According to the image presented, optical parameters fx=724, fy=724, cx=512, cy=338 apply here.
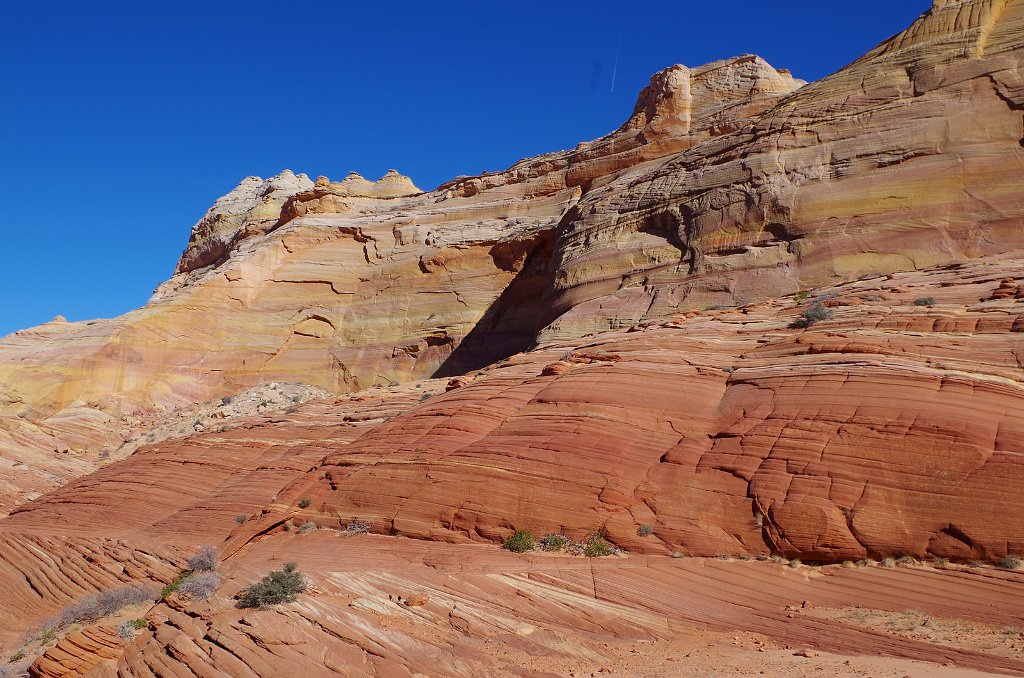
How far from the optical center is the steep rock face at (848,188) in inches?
765

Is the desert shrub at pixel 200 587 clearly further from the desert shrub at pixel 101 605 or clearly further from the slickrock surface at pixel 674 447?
the desert shrub at pixel 101 605

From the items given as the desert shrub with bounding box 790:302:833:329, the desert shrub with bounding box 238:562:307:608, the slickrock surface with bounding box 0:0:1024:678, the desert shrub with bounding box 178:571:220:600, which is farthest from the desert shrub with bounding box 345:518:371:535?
the desert shrub with bounding box 790:302:833:329

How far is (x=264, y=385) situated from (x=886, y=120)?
2821 centimetres

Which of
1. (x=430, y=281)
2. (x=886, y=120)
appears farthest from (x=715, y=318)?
(x=430, y=281)

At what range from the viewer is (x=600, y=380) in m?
14.5

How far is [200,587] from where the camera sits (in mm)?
10812

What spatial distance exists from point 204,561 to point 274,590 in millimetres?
4638

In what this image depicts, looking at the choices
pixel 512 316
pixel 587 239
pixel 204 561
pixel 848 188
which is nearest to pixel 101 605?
pixel 204 561

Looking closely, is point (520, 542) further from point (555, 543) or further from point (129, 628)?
point (129, 628)

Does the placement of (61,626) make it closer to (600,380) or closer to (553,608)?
(553,608)

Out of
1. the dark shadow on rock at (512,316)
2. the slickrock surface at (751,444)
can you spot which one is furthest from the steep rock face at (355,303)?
the slickrock surface at (751,444)

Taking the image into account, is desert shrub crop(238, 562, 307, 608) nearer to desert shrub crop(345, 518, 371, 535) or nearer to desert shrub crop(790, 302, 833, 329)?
desert shrub crop(345, 518, 371, 535)

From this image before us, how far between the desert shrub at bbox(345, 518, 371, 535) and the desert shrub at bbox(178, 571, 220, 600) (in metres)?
2.56

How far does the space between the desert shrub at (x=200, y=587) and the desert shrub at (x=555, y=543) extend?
196 inches
